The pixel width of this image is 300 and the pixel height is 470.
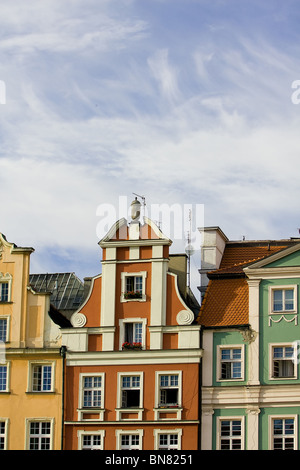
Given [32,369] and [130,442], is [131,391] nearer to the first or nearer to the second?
[130,442]

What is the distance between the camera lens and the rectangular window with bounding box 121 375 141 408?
68875mm

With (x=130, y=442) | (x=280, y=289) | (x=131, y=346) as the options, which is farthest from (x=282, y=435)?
(x=131, y=346)

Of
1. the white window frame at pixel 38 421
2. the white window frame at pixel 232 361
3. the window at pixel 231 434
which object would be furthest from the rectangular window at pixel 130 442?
the white window frame at pixel 232 361

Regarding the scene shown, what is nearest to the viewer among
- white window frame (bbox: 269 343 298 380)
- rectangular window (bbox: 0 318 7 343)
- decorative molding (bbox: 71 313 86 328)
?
white window frame (bbox: 269 343 298 380)

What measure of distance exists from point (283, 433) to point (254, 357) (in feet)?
13.6

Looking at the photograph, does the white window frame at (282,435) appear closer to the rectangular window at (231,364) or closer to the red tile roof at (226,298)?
the rectangular window at (231,364)

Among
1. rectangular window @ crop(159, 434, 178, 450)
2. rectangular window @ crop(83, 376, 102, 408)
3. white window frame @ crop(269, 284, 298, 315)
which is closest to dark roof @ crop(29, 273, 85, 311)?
rectangular window @ crop(83, 376, 102, 408)

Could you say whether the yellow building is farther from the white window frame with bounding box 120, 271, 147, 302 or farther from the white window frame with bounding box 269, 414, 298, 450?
the white window frame with bounding box 269, 414, 298, 450

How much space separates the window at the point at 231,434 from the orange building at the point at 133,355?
1.34m

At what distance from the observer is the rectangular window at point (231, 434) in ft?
220

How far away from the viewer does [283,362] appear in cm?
6781

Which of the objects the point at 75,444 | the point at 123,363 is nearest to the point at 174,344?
the point at 123,363

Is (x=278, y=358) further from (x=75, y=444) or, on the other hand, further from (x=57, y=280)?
(x=57, y=280)

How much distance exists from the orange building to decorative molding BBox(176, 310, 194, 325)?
0.17ft
